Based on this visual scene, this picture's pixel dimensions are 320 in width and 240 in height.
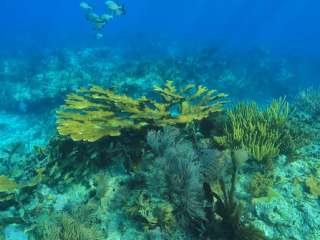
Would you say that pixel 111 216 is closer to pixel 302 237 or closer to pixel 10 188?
pixel 10 188

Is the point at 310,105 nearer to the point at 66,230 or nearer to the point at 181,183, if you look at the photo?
the point at 181,183

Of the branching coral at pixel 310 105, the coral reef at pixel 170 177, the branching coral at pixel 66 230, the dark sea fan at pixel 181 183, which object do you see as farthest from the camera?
the branching coral at pixel 310 105

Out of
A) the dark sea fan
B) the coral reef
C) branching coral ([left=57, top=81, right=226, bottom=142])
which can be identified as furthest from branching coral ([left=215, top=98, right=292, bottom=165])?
the dark sea fan

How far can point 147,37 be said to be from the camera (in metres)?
39.0

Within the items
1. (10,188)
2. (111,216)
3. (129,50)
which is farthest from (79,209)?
(129,50)

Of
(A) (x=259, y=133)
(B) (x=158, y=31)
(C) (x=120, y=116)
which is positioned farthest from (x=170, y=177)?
(B) (x=158, y=31)

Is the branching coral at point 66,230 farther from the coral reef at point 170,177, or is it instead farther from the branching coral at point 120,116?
the branching coral at point 120,116

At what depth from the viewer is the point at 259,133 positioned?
5.39 metres

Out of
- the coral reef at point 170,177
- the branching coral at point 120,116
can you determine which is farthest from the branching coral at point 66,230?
the branching coral at point 120,116

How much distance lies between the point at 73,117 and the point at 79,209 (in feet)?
5.69

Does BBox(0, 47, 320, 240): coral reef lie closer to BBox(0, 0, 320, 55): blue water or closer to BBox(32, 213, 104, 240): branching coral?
BBox(32, 213, 104, 240): branching coral

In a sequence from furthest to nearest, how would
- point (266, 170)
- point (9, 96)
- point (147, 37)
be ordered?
point (147, 37) → point (9, 96) → point (266, 170)

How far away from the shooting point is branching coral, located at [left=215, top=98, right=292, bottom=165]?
5.10 m

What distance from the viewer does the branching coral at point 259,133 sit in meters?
5.10
